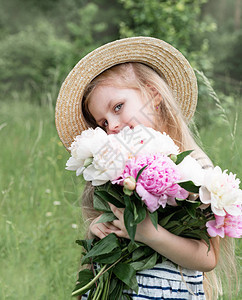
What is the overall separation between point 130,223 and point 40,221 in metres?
1.63

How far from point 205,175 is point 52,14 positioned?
12.4 m

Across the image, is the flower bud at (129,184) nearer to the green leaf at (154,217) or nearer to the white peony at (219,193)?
the green leaf at (154,217)

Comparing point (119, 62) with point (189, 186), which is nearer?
point (189, 186)

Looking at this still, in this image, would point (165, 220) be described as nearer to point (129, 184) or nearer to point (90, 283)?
point (129, 184)

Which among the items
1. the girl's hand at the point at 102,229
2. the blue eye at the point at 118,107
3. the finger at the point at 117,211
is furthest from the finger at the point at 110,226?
the blue eye at the point at 118,107

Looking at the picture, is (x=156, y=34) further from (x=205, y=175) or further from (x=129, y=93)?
(x=205, y=175)

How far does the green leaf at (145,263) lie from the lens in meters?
1.47

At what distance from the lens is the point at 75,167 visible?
5.01 ft

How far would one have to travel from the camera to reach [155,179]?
1.30m

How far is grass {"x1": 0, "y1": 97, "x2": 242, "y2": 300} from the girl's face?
586mm

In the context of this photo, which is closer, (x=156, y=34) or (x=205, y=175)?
(x=205, y=175)

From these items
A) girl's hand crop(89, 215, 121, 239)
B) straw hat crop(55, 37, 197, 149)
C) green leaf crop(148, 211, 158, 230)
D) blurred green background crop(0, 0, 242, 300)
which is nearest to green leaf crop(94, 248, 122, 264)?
girl's hand crop(89, 215, 121, 239)

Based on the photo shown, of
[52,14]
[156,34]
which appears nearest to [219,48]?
[52,14]

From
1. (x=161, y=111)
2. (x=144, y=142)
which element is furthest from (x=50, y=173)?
(x=144, y=142)
